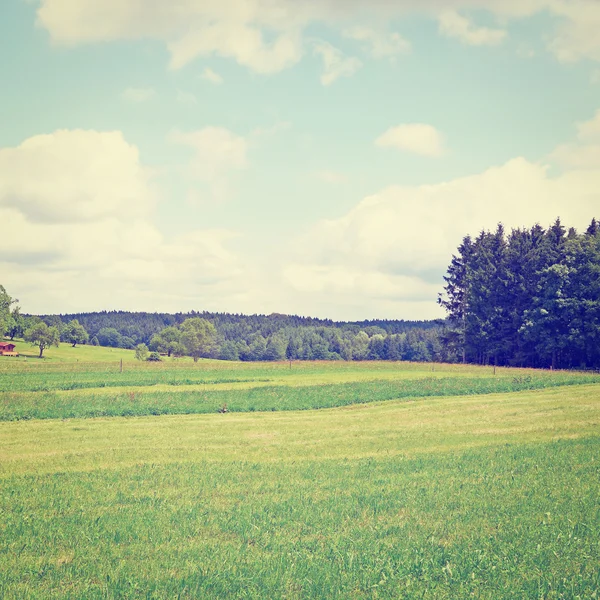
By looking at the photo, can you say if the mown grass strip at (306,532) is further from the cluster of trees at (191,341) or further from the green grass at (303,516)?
the cluster of trees at (191,341)

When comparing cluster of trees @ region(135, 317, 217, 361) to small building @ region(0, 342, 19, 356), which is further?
cluster of trees @ region(135, 317, 217, 361)

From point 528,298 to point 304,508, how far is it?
2863 inches

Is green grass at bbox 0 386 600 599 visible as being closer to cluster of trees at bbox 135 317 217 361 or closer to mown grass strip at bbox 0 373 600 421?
mown grass strip at bbox 0 373 600 421

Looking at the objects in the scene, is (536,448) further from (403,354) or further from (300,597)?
(403,354)

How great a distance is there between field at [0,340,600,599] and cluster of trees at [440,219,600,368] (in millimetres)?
47819

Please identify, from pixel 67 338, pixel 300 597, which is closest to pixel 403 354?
pixel 67 338

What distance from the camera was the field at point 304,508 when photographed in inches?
334

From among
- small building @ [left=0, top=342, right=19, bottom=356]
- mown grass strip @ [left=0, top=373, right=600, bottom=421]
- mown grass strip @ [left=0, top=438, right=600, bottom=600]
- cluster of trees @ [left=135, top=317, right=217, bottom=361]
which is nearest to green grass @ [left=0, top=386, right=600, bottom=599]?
mown grass strip @ [left=0, top=438, right=600, bottom=600]

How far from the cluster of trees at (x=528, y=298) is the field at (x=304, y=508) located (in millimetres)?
47819

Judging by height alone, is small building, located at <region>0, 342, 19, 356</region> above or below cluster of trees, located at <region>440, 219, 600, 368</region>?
below

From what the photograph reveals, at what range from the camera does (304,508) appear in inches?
463

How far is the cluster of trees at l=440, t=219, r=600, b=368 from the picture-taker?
68.5 m

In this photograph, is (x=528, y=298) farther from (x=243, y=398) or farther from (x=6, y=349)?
(x=6, y=349)

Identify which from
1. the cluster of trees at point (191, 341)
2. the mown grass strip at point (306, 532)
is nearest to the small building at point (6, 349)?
the cluster of trees at point (191, 341)
